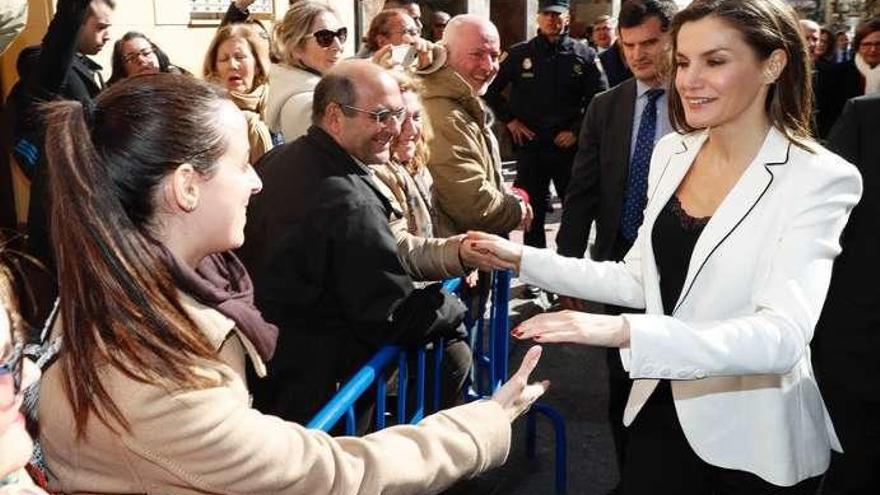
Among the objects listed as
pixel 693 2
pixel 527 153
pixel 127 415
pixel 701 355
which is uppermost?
pixel 693 2

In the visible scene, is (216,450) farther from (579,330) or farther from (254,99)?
(254,99)

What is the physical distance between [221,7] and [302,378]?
7.10 m

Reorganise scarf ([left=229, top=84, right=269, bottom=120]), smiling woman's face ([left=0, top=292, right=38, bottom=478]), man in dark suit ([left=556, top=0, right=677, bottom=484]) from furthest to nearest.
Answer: scarf ([left=229, top=84, right=269, bottom=120]) → man in dark suit ([left=556, top=0, right=677, bottom=484]) → smiling woman's face ([left=0, top=292, right=38, bottom=478])

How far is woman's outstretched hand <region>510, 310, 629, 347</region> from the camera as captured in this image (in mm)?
2121

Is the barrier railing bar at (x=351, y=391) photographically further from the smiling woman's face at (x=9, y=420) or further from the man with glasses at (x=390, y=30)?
the man with glasses at (x=390, y=30)

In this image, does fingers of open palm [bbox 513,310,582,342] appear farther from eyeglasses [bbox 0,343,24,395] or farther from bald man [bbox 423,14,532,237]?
bald man [bbox 423,14,532,237]

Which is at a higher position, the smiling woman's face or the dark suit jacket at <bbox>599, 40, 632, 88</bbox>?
the smiling woman's face

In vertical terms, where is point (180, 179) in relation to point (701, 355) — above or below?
above

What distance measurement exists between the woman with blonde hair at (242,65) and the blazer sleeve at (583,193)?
1.89 meters

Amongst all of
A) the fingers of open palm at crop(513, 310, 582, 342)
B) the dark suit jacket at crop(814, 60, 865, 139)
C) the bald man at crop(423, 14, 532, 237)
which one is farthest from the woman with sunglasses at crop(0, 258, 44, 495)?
the dark suit jacket at crop(814, 60, 865, 139)

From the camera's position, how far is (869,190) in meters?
2.84

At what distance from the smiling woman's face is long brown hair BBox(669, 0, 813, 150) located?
6.61 feet

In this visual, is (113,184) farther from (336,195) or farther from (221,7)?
(221,7)

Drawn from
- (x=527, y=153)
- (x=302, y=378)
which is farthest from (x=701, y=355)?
(x=527, y=153)
